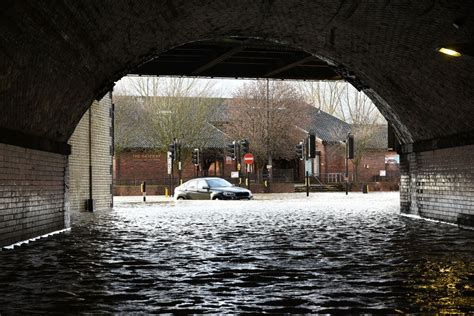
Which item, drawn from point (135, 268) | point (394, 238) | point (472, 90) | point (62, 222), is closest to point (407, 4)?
point (472, 90)

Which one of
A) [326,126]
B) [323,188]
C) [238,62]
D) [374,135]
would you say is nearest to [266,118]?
[323,188]

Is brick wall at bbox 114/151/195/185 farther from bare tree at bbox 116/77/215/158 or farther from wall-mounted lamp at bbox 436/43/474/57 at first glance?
wall-mounted lamp at bbox 436/43/474/57

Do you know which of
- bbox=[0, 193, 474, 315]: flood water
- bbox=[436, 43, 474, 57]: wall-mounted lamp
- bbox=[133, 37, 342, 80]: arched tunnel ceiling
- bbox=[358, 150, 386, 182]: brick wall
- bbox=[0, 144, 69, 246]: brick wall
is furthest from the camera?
bbox=[358, 150, 386, 182]: brick wall

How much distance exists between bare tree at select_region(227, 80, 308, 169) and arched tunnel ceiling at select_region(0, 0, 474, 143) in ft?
124

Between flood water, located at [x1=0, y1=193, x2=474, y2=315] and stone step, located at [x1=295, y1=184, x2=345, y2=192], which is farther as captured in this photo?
stone step, located at [x1=295, y1=184, x2=345, y2=192]

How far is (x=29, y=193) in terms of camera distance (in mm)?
12766

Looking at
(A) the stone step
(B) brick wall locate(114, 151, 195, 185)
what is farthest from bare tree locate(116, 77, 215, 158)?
(A) the stone step

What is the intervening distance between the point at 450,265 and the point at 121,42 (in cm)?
752

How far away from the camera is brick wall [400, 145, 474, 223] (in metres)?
14.8

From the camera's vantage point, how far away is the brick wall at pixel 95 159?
72.6 feet

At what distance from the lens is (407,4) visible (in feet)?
36.7

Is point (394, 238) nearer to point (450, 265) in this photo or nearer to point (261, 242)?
point (261, 242)

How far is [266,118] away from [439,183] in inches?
1528

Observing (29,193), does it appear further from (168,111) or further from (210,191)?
(168,111)
